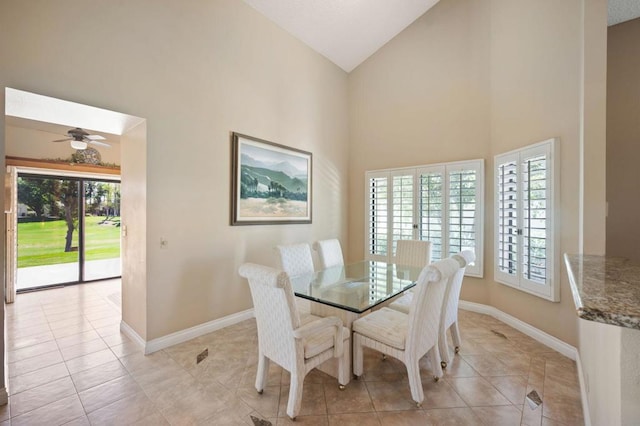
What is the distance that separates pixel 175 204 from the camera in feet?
9.26

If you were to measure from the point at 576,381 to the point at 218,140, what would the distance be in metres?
4.02

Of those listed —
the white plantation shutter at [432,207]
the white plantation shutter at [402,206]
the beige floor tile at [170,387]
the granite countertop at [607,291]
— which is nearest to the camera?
the granite countertop at [607,291]

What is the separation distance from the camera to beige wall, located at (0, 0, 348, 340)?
2.14m

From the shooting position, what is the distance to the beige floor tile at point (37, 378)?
211 cm

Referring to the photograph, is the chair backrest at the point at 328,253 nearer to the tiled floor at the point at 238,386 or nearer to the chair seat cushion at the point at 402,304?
the chair seat cushion at the point at 402,304

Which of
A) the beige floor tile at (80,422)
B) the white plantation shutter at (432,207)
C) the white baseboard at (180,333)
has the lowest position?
the beige floor tile at (80,422)

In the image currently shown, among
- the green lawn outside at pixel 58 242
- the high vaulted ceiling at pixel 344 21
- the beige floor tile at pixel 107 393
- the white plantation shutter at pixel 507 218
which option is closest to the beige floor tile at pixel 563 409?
the white plantation shutter at pixel 507 218

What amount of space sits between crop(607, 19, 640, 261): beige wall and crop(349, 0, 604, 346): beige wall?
3.18 feet

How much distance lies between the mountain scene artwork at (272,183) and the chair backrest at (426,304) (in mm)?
2321

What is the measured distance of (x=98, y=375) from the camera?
7.45ft

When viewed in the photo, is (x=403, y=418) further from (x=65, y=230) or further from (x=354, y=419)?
(x=65, y=230)

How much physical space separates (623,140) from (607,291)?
10.9 ft

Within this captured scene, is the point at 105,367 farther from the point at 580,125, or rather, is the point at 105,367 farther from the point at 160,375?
the point at 580,125

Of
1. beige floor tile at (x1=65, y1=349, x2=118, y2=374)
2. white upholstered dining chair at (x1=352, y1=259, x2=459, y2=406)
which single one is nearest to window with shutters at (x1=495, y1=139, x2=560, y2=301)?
white upholstered dining chair at (x1=352, y1=259, x2=459, y2=406)
